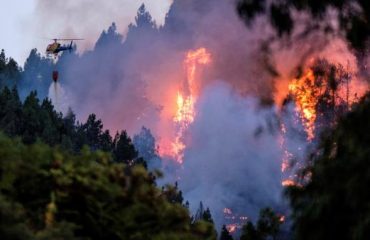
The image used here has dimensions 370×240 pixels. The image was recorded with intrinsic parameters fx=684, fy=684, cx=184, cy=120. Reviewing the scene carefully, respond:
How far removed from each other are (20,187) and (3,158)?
276mm

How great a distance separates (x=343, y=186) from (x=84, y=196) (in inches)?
145

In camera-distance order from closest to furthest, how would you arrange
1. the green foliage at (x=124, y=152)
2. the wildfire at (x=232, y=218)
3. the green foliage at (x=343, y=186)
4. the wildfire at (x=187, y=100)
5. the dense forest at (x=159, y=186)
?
the dense forest at (x=159, y=186) < the green foliage at (x=343, y=186) < the green foliage at (x=124, y=152) < the wildfire at (x=232, y=218) < the wildfire at (x=187, y=100)

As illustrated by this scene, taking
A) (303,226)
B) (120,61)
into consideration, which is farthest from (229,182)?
(303,226)

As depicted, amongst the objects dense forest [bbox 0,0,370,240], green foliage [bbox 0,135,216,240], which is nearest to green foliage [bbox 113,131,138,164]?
dense forest [bbox 0,0,370,240]

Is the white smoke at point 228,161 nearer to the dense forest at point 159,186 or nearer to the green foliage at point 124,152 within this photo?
the green foliage at point 124,152

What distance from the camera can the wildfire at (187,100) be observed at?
10256 cm

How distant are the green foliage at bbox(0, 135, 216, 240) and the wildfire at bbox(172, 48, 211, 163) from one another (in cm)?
9655

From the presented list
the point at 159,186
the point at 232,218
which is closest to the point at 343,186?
the point at 159,186

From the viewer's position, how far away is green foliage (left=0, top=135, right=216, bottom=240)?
4559mm

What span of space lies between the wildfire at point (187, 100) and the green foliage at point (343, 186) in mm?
92869

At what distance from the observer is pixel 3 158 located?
14.8 ft

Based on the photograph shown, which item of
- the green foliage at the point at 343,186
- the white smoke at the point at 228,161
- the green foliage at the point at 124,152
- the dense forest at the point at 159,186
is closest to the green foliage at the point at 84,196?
the dense forest at the point at 159,186

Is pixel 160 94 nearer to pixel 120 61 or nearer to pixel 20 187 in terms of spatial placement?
pixel 120 61

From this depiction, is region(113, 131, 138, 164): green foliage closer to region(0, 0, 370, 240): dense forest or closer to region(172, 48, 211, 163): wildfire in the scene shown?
region(0, 0, 370, 240): dense forest
